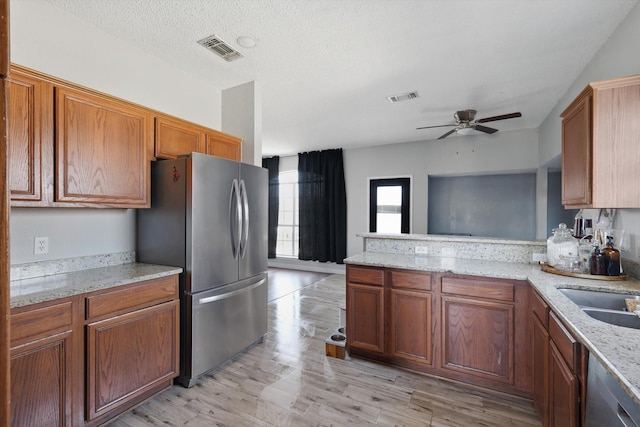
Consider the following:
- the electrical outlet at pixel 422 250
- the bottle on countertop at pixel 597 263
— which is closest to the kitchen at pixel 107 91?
the bottle on countertop at pixel 597 263

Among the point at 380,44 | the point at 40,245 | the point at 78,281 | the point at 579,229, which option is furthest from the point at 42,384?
the point at 579,229

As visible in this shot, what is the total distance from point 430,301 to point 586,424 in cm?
119

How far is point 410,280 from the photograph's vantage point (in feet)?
7.75

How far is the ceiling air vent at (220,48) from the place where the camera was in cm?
244

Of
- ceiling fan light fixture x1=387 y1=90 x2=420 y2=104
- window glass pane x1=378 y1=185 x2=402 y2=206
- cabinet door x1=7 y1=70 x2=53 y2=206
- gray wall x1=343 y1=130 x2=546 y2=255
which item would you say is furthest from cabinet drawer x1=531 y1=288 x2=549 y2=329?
window glass pane x1=378 y1=185 x2=402 y2=206

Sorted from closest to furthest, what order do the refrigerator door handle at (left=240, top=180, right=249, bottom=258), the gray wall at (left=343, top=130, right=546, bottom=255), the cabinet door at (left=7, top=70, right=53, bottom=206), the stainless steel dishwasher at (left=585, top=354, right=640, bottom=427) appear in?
the stainless steel dishwasher at (left=585, top=354, right=640, bottom=427) → the cabinet door at (left=7, top=70, right=53, bottom=206) → the refrigerator door handle at (left=240, top=180, right=249, bottom=258) → the gray wall at (left=343, top=130, right=546, bottom=255)

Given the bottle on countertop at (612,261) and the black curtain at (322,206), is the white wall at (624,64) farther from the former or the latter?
the black curtain at (322,206)

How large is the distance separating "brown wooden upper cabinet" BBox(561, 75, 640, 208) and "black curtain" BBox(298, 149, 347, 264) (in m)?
4.91

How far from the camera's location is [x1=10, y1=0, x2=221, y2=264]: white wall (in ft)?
6.31

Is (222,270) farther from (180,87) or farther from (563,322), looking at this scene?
(563,322)

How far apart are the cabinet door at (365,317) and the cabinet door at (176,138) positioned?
6.27ft

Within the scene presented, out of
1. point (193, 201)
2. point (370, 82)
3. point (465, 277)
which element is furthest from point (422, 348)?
point (370, 82)

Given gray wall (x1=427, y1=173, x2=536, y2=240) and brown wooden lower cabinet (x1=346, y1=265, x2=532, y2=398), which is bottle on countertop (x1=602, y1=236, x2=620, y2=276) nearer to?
brown wooden lower cabinet (x1=346, y1=265, x2=532, y2=398)

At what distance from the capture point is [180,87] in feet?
9.84
